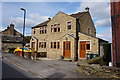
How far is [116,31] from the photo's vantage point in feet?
27.8

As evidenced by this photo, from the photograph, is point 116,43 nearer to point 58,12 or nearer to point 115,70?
point 115,70

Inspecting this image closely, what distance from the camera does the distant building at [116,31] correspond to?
825cm

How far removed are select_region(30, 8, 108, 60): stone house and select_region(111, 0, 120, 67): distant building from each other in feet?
23.3

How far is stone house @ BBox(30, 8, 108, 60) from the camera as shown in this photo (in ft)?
55.0

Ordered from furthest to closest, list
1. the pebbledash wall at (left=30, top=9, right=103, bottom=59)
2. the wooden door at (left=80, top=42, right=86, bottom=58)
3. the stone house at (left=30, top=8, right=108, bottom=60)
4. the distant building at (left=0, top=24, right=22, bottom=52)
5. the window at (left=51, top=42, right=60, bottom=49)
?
the distant building at (left=0, top=24, right=22, bottom=52) → the window at (left=51, top=42, right=60, bottom=49) → the wooden door at (left=80, top=42, right=86, bottom=58) → the stone house at (left=30, top=8, right=108, bottom=60) → the pebbledash wall at (left=30, top=9, right=103, bottom=59)

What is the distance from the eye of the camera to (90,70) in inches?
344

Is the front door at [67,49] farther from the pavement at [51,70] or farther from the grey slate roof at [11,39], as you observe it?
the grey slate roof at [11,39]

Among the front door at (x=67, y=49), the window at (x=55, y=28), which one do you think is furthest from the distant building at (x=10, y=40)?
the front door at (x=67, y=49)

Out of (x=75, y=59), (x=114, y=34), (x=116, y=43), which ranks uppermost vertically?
(x=114, y=34)

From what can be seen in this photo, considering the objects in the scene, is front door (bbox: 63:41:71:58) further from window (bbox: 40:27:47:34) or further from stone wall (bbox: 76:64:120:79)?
stone wall (bbox: 76:64:120:79)

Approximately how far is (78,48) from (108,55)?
7.94 m

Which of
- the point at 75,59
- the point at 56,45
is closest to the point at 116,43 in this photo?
the point at 75,59

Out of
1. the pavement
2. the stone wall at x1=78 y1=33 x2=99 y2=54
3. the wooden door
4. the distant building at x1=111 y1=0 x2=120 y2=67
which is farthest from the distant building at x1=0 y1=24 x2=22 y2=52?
the distant building at x1=111 y1=0 x2=120 y2=67

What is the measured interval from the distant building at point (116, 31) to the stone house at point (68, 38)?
7097mm
